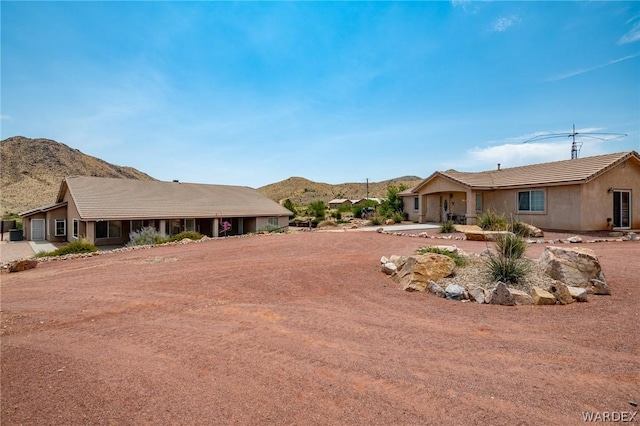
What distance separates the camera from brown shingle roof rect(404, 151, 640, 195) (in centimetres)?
1775

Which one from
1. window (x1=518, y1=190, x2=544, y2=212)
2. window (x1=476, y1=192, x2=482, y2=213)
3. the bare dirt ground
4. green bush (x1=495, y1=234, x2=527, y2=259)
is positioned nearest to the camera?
the bare dirt ground

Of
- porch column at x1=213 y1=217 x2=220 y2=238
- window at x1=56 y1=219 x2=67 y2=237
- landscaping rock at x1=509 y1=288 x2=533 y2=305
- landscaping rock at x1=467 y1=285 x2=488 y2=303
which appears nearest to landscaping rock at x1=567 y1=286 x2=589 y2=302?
landscaping rock at x1=509 y1=288 x2=533 y2=305

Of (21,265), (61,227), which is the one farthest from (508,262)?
(61,227)

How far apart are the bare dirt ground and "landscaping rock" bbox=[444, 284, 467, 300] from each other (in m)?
0.25

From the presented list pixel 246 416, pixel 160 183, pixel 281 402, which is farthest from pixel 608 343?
pixel 160 183

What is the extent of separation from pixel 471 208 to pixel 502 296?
17632 millimetres

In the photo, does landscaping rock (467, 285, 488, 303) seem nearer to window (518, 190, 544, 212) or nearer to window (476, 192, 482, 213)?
window (518, 190, 544, 212)

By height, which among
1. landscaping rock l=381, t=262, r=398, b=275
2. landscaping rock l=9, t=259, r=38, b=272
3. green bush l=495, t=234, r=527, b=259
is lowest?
landscaping rock l=9, t=259, r=38, b=272

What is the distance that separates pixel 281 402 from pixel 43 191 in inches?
3139

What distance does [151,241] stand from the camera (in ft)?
66.0

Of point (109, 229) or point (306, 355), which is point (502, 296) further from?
point (109, 229)

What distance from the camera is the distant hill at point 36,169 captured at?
60159 millimetres

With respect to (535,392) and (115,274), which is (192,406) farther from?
(115,274)

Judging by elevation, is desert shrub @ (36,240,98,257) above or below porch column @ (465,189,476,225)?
below
